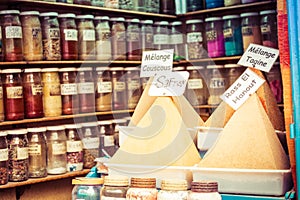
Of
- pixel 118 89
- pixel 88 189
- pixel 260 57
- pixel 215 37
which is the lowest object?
pixel 88 189

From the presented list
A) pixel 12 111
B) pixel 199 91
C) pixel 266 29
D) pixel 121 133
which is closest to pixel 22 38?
pixel 12 111

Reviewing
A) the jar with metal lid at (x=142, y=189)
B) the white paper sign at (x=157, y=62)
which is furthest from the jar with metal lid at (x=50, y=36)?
the jar with metal lid at (x=142, y=189)

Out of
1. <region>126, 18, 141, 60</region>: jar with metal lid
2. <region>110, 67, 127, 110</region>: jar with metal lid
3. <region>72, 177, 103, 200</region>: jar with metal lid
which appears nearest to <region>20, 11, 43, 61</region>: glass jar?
<region>110, 67, 127, 110</region>: jar with metal lid

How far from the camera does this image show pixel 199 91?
345 cm

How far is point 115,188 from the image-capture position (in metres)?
1.04

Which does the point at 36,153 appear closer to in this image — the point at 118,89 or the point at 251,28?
the point at 118,89

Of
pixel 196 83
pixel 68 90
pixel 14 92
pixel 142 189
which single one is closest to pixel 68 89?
pixel 68 90

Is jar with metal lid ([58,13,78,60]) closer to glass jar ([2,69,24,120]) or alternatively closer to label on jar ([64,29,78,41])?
label on jar ([64,29,78,41])

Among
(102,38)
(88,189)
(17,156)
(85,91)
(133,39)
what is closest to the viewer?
(88,189)

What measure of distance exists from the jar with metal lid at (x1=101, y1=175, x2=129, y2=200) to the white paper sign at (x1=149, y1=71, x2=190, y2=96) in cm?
25

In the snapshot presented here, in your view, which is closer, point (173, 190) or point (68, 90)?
point (173, 190)

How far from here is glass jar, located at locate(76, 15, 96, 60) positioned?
10.1 ft

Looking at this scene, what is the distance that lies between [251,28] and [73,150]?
1.30m

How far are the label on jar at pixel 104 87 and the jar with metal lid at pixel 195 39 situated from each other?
25.5 inches
